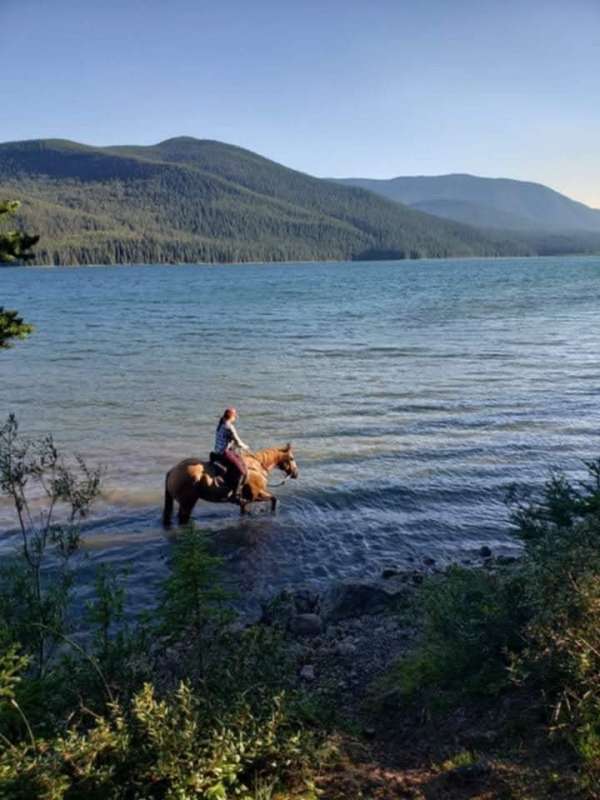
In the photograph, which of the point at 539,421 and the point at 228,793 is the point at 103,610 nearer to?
the point at 228,793

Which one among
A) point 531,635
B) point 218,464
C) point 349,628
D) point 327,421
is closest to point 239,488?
point 218,464

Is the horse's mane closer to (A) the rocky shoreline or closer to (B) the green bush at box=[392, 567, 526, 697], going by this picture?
(A) the rocky shoreline

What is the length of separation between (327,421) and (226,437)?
886 centimetres

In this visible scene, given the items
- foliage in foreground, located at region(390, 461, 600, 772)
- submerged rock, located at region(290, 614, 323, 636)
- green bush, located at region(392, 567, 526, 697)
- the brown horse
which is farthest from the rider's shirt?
green bush, located at region(392, 567, 526, 697)

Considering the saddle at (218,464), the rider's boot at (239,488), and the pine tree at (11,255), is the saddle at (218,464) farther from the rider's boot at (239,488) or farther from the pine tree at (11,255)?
the pine tree at (11,255)

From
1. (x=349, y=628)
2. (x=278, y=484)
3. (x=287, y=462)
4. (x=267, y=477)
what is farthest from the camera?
(x=267, y=477)

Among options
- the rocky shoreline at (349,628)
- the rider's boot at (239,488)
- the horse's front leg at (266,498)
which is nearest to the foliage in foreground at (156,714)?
the rocky shoreline at (349,628)

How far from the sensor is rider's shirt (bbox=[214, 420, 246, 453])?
16.3 metres

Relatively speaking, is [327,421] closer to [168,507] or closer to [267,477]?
[267,477]

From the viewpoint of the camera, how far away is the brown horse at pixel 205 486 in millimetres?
16016

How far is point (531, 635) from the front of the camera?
19.3ft

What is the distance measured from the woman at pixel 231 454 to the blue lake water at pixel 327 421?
3.41ft

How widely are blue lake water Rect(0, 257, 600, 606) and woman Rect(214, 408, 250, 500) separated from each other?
3.41 feet

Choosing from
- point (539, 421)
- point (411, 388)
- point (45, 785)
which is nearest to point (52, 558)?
point (45, 785)
